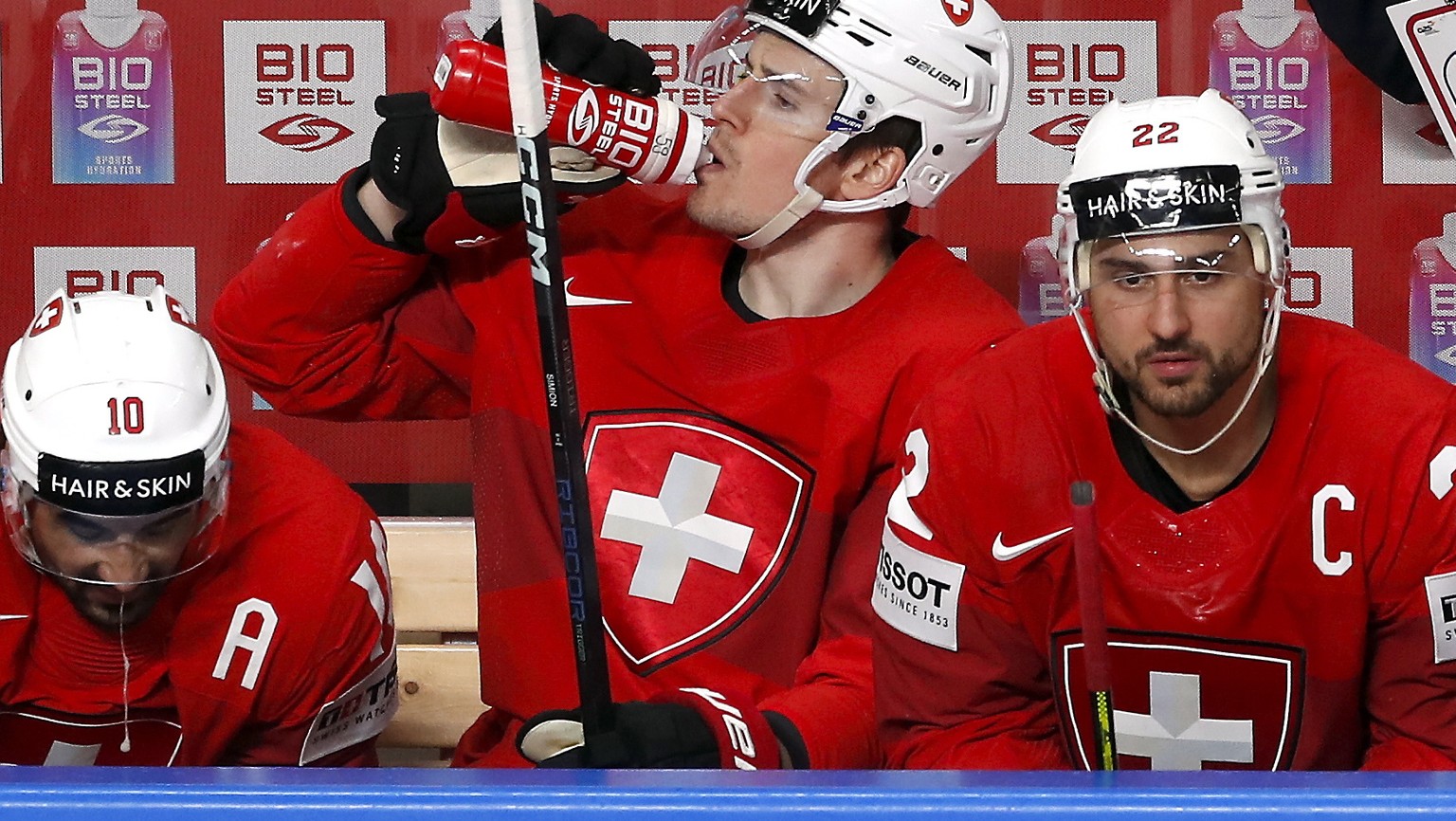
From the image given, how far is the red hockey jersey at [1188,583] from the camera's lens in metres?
1.58

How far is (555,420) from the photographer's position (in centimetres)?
122

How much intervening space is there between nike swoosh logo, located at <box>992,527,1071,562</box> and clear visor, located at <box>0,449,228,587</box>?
0.74m

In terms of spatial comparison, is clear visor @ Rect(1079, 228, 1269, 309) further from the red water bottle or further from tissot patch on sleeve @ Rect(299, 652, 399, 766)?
tissot patch on sleeve @ Rect(299, 652, 399, 766)

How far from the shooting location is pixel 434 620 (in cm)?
245

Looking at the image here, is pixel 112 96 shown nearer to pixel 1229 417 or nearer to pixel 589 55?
pixel 589 55

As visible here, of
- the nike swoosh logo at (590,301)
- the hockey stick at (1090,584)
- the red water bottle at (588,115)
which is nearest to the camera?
the hockey stick at (1090,584)

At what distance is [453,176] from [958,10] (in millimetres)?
563

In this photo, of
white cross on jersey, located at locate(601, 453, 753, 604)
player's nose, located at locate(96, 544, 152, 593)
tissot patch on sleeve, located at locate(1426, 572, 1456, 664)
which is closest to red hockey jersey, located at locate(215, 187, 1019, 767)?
white cross on jersey, located at locate(601, 453, 753, 604)

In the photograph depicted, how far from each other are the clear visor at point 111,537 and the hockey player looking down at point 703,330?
300 mm

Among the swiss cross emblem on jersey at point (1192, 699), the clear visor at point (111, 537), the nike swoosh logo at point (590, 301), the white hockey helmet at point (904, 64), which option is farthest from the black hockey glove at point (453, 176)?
the swiss cross emblem on jersey at point (1192, 699)

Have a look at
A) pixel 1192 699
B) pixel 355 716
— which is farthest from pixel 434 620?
pixel 1192 699

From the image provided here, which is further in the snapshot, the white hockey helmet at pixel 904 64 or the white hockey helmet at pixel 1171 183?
the white hockey helmet at pixel 904 64

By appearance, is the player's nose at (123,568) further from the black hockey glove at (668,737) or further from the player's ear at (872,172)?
the player's ear at (872,172)

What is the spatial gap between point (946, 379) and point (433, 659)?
0.99 m
